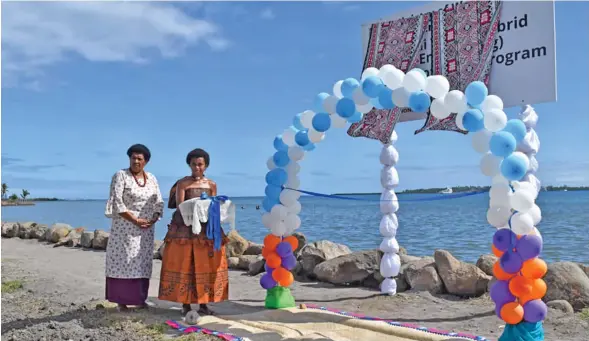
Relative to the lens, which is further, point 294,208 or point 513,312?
point 294,208

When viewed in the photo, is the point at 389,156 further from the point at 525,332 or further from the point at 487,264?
the point at 525,332

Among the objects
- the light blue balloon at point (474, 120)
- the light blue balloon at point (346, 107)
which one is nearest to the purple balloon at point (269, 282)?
the light blue balloon at point (346, 107)

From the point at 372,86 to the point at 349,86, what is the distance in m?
0.31

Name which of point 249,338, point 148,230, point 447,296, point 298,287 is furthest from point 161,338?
point 447,296

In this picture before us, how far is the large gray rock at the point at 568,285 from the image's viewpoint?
5.72 metres

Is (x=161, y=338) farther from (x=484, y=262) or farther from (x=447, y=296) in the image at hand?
(x=484, y=262)

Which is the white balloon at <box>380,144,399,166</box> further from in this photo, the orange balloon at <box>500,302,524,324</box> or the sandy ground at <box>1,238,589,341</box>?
the orange balloon at <box>500,302,524,324</box>

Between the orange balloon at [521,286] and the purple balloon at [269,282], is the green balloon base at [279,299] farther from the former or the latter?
the orange balloon at [521,286]

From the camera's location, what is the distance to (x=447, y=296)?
6590 millimetres

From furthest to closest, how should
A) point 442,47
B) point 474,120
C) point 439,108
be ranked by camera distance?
1. point 442,47
2. point 439,108
3. point 474,120

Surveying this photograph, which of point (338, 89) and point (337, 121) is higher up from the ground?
point (338, 89)

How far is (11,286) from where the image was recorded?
761 centimetres

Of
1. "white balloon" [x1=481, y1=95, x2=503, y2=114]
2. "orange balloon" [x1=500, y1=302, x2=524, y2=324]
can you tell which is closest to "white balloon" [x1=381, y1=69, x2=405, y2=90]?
"white balloon" [x1=481, y1=95, x2=503, y2=114]

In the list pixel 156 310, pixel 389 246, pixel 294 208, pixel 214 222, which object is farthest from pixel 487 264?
pixel 156 310
